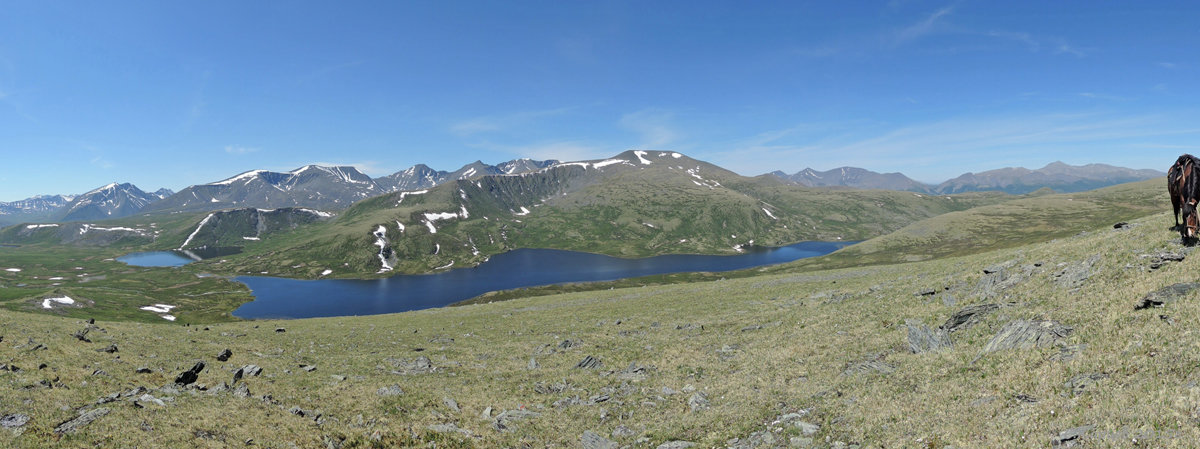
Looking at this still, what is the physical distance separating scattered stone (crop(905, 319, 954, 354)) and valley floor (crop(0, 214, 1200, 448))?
0.11 metres

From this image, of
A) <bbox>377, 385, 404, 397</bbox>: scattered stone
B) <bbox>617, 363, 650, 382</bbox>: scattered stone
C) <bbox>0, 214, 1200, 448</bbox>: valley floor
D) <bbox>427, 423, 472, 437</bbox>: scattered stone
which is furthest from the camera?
<bbox>617, 363, 650, 382</bbox>: scattered stone

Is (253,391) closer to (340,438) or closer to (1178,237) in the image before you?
(340,438)

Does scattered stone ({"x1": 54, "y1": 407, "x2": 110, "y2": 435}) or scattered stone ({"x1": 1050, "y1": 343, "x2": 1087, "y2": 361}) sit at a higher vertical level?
scattered stone ({"x1": 1050, "y1": 343, "x2": 1087, "y2": 361})

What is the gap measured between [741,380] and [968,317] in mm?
11465

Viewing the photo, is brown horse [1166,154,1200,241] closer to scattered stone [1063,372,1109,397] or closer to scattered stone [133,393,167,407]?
scattered stone [1063,372,1109,397]

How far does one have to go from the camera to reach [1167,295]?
634 inches

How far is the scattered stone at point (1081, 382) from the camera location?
483 inches

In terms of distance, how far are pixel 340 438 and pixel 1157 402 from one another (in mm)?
25232

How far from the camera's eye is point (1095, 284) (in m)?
20.5

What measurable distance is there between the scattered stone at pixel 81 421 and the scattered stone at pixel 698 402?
910 inches

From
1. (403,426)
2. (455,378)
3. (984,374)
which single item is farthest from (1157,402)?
(455,378)

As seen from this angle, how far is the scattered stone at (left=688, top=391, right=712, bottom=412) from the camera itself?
20.1 metres

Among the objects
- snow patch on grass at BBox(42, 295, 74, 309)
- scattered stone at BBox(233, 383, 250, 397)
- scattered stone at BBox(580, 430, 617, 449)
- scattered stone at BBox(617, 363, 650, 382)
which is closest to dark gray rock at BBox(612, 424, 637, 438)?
scattered stone at BBox(580, 430, 617, 449)

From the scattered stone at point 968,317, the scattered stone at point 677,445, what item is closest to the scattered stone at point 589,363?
the scattered stone at point 677,445
